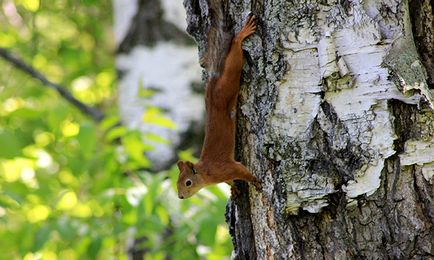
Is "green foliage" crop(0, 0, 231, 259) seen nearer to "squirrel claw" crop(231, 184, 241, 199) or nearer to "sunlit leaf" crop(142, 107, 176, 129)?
"sunlit leaf" crop(142, 107, 176, 129)

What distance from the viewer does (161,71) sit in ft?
9.84

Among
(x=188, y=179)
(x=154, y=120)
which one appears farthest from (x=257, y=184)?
(x=154, y=120)

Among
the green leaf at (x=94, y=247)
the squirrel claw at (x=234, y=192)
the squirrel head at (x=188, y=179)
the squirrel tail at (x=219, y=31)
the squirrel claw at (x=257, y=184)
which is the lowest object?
the squirrel claw at (x=257, y=184)

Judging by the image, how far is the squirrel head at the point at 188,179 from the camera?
171 cm

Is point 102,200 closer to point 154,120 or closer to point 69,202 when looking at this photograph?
point 154,120

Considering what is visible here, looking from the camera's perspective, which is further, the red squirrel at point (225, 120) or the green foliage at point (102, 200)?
the green foliage at point (102, 200)

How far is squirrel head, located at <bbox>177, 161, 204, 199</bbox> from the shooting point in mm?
1709

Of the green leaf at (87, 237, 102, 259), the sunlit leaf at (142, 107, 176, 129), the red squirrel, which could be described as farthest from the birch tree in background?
the red squirrel

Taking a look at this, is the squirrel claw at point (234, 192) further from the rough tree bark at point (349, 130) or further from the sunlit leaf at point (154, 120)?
the sunlit leaf at point (154, 120)

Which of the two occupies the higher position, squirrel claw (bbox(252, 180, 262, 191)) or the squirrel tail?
the squirrel tail

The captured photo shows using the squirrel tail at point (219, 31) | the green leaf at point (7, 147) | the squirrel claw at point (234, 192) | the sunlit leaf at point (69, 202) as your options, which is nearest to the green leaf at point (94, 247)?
the green leaf at point (7, 147)

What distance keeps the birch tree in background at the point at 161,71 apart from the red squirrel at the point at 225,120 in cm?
129

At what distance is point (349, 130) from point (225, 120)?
31 centimetres

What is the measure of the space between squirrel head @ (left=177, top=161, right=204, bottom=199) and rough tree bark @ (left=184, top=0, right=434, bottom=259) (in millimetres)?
427
